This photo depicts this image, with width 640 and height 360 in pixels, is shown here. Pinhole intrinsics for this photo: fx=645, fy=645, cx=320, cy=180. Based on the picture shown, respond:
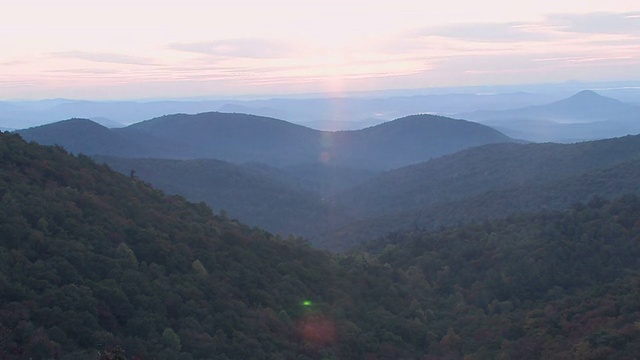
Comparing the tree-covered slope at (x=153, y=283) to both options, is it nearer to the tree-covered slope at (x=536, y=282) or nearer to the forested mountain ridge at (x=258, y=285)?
the forested mountain ridge at (x=258, y=285)

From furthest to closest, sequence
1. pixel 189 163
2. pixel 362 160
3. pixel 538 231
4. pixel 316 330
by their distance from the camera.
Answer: pixel 362 160
pixel 189 163
pixel 538 231
pixel 316 330

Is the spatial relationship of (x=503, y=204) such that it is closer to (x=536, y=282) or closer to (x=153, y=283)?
(x=536, y=282)

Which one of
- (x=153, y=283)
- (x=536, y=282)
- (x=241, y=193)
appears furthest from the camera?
(x=241, y=193)

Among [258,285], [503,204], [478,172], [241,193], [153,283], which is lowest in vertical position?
[241,193]

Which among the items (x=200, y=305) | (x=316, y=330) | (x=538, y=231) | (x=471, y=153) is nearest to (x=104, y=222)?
(x=200, y=305)

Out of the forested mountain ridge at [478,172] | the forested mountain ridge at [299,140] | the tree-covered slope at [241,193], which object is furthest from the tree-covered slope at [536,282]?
the forested mountain ridge at [299,140]

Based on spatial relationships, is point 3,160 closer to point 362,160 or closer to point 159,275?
point 159,275

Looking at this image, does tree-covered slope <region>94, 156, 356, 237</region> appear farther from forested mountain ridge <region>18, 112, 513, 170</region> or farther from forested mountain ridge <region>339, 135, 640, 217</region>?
forested mountain ridge <region>18, 112, 513, 170</region>

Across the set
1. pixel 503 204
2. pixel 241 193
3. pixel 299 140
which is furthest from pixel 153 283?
pixel 299 140
